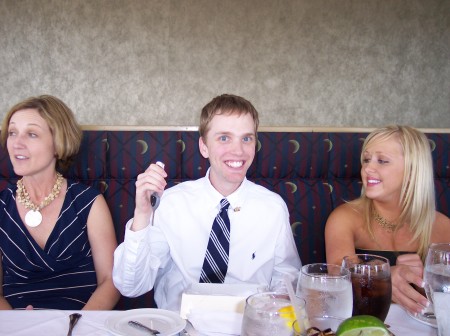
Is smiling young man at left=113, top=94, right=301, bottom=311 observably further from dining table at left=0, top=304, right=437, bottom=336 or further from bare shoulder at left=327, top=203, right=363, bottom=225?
dining table at left=0, top=304, right=437, bottom=336

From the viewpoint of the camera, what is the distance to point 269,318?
704mm

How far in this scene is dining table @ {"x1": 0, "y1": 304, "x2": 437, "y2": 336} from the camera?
923mm

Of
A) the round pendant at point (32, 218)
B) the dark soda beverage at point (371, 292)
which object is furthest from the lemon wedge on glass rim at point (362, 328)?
the round pendant at point (32, 218)

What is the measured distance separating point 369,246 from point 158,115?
2.53m

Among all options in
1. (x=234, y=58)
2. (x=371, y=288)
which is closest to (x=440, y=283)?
(x=371, y=288)

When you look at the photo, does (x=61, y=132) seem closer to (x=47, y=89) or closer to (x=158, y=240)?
(x=158, y=240)

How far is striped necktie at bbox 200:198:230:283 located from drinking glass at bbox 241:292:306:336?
2.70 feet

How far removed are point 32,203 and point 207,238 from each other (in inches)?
25.1

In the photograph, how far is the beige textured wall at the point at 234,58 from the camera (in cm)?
382

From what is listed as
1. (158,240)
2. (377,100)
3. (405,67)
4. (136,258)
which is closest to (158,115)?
(377,100)

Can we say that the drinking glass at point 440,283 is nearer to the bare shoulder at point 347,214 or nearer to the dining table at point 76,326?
the dining table at point 76,326

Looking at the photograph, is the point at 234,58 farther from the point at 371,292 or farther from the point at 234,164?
the point at 371,292

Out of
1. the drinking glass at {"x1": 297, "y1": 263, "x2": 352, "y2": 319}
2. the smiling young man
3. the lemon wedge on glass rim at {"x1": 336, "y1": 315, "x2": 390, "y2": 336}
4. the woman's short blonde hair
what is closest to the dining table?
the drinking glass at {"x1": 297, "y1": 263, "x2": 352, "y2": 319}

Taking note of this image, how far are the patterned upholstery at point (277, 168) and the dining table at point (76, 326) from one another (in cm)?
96
